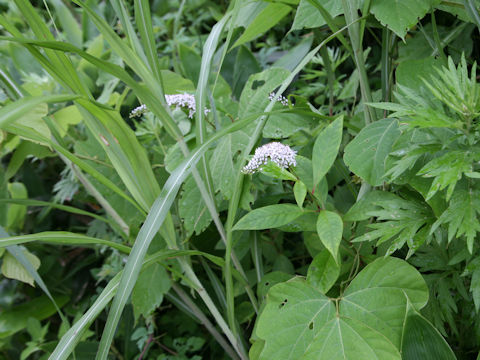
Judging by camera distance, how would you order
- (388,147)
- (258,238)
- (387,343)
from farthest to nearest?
(258,238) → (388,147) → (387,343)

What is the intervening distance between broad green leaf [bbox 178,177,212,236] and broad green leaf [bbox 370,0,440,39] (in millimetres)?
479

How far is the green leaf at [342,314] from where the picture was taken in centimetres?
59

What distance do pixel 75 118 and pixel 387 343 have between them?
1.03 m

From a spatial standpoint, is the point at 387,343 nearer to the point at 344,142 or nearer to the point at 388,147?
the point at 388,147

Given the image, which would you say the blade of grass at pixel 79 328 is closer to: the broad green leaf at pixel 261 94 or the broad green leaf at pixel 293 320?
the broad green leaf at pixel 293 320

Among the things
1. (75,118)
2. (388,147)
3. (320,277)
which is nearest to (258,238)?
(320,277)

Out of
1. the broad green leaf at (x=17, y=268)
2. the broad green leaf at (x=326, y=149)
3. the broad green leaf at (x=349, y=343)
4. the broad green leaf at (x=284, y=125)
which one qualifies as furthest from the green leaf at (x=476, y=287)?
the broad green leaf at (x=17, y=268)

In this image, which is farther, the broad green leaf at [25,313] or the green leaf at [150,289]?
the broad green leaf at [25,313]

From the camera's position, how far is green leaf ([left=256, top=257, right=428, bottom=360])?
23.4 inches

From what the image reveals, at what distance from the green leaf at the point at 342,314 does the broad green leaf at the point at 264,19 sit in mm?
558

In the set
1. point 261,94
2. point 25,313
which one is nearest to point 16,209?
point 25,313

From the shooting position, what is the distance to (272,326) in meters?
0.66

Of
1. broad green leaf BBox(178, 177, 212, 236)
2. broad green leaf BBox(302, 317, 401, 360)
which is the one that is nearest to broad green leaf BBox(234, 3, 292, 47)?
broad green leaf BBox(178, 177, 212, 236)

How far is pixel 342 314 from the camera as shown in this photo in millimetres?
652
